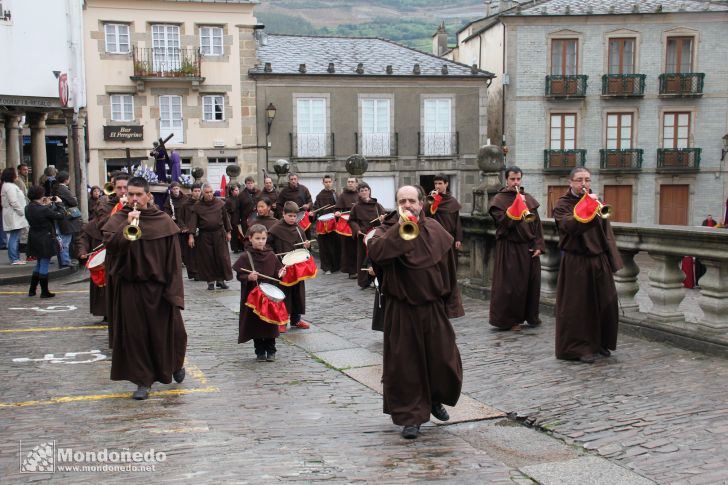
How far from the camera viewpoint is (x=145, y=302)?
24.1 feet

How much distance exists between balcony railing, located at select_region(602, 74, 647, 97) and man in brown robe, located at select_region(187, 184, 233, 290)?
25.6 metres

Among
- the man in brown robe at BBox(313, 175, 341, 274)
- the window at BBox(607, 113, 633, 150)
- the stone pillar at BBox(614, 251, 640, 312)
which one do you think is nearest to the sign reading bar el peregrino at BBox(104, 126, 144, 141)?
the man in brown robe at BBox(313, 175, 341, 274)

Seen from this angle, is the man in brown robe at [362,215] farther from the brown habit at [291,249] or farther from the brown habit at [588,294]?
the brown habit at [588,294]

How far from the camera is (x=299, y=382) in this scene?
793 centimetres

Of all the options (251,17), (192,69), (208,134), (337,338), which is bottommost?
(337,338)

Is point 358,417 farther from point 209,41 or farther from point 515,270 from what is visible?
point 209,41

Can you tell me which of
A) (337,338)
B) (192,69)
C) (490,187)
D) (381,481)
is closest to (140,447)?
(381,481)

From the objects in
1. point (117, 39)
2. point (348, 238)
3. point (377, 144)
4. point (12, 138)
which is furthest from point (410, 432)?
point (117, 39)

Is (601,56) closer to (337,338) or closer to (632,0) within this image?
(632,0)

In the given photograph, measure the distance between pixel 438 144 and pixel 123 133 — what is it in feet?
43.4

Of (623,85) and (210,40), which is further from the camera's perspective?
(623,85)

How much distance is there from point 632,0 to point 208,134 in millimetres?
20447

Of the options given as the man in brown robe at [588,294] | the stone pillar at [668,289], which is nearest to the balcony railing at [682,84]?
the stone pillar at [668,289]

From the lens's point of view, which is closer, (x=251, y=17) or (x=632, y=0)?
(x=251, y=17)
